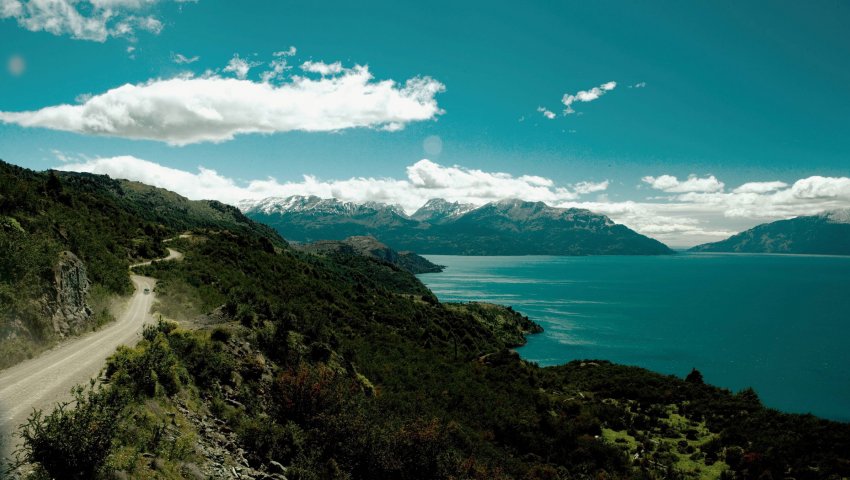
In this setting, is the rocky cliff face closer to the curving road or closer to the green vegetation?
the curving road

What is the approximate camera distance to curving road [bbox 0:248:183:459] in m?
14.4

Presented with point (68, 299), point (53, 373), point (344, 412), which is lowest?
point (344, 412)

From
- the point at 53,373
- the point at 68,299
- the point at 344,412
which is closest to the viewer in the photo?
the point at 53,373

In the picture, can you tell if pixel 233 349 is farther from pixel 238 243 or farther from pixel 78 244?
pixel 238 243

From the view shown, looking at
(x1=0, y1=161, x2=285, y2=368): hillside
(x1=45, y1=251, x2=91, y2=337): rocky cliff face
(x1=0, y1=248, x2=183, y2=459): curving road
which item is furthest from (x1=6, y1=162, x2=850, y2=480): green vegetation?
(x1=45, y1=251, x2=91, y2=337): rocky cliff face

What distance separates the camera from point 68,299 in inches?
1027

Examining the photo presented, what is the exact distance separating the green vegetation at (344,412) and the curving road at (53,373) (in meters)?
1.04

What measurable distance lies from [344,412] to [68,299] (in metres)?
19.5

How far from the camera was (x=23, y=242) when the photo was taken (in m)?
25.2

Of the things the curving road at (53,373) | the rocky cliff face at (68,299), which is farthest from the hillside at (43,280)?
the curving road at (53,373)

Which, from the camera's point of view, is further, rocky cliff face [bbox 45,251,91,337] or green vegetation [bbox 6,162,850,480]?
rocky cliff face [bbox 45,251,91,337]

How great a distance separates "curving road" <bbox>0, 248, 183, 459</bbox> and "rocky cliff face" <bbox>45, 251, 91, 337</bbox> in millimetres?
990

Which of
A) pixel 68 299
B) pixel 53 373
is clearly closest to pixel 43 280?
pixel 68 299

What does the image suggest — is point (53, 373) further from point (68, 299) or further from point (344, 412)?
point (344, 412)
